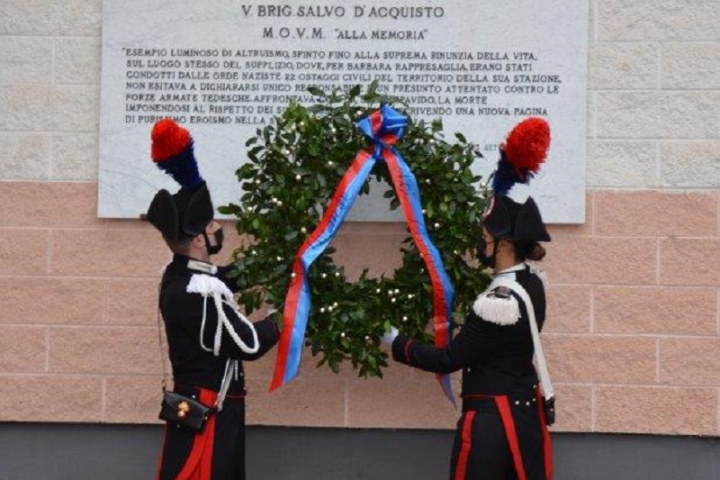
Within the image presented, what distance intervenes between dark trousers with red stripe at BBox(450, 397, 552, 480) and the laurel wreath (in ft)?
1.62

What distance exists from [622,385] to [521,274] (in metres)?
1.09

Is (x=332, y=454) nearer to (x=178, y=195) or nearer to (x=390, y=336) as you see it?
(x=390, y=336)

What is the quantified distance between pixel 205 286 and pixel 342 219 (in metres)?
0.66

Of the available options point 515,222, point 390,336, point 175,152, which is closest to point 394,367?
point 390,336

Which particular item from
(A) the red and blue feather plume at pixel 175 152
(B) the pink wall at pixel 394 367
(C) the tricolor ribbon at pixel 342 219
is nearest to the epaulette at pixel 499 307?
(C) the tricolor ribbon at pixel 342 219

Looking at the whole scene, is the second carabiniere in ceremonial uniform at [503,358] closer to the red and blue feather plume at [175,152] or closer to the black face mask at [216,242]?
the black face mask at [216,242]

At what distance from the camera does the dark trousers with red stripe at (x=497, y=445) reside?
177 inches

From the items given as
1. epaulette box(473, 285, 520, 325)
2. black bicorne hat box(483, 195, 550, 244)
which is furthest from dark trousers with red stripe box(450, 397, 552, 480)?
black bicorne hat box(483, 195, 550, 244)

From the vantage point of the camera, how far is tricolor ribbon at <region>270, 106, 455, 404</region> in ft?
15.5

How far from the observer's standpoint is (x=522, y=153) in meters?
4.51

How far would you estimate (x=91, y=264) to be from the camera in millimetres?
5488

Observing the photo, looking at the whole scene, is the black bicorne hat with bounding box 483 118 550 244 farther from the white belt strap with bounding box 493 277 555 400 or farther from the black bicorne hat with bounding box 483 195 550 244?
the white belt strap with bounding box 493 277 555 400

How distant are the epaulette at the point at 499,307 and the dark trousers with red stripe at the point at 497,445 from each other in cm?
33

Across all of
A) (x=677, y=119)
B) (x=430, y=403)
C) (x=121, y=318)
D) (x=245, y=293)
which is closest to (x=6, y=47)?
(x=121, y=318)
